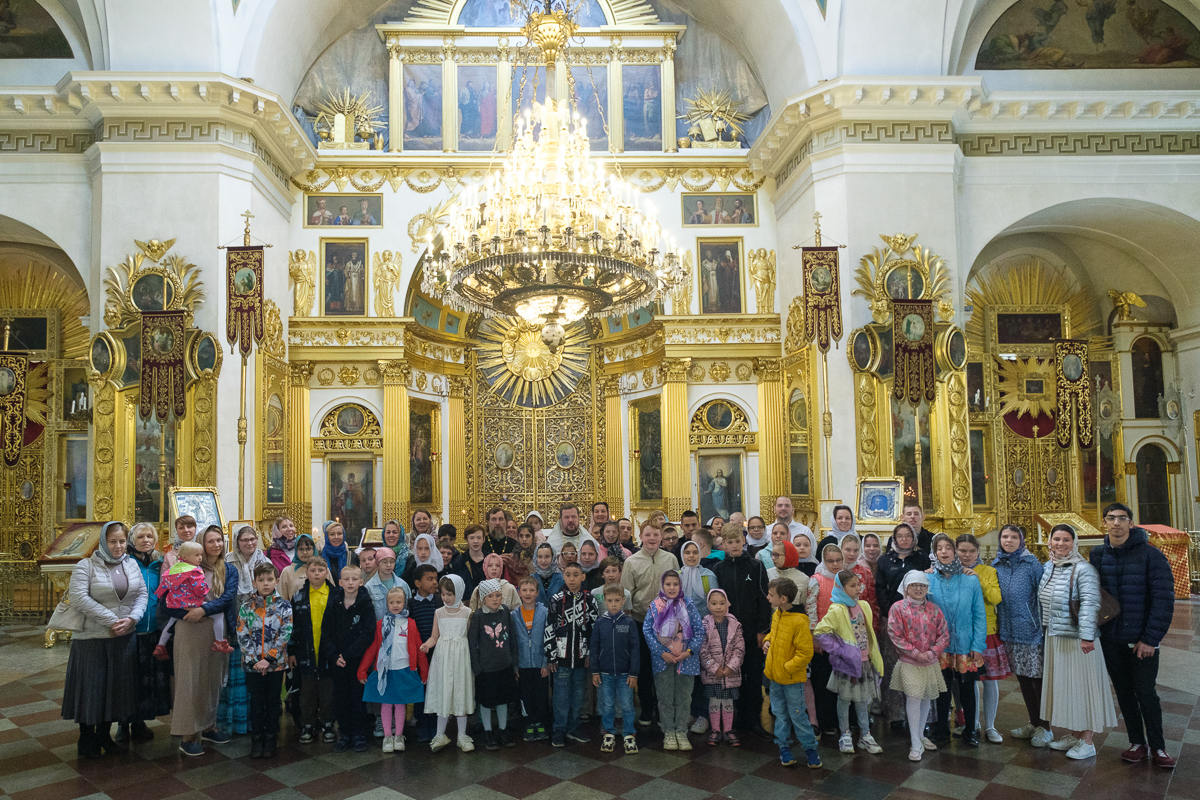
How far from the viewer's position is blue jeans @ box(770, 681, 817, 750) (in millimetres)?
5832

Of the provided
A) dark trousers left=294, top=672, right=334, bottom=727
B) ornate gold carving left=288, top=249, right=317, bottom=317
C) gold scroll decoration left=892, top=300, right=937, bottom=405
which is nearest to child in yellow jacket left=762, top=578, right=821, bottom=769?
dark trousers left=294, top=672, right=334, bottom=727

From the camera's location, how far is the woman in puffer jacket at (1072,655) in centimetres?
574

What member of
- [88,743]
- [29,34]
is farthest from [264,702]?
[29,34]

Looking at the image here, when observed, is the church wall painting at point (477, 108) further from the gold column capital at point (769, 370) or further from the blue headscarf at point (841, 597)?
the blue headscarf at point (841, 597)

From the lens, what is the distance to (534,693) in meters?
6.52

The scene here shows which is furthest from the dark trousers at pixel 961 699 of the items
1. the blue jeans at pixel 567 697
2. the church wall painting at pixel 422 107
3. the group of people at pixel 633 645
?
the church wall painting at pixel 422 107

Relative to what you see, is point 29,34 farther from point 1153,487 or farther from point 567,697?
point 1153,487

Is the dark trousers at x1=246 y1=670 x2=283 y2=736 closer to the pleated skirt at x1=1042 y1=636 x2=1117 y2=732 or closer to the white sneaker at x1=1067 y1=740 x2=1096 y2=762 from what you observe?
the pleated skirt at x1=1042 y1=636 x2=1117 y2=732

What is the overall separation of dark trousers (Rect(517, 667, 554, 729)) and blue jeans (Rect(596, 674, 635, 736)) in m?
0.47

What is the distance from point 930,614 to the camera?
19.6 feet

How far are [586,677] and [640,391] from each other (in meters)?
9.87

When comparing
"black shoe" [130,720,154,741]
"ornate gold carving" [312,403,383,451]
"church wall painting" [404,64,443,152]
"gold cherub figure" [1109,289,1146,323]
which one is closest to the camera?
"black shoe" [130,720,154,741]

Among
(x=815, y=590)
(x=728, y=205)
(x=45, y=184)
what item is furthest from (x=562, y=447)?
(x=815, y=590)

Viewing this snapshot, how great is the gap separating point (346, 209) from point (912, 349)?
1002cm
